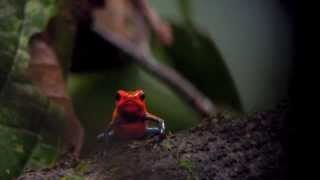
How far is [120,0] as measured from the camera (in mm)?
974

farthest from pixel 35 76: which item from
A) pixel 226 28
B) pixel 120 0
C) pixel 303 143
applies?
pixel 303 143

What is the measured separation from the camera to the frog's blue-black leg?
934 millimetres

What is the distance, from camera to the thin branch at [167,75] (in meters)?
0.97

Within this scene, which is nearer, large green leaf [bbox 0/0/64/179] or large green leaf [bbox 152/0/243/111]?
large green leaf [bbox 0/0/64/179]

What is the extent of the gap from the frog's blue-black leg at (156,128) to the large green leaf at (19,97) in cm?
15

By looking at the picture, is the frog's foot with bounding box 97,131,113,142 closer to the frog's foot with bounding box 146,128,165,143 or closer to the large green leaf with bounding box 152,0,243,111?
the frog's foot with bounding box 146,128,165,143

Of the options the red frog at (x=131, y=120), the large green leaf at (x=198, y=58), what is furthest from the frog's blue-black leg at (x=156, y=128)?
the large green leaf at (x=198, y=58)

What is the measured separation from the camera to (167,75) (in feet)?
3.25

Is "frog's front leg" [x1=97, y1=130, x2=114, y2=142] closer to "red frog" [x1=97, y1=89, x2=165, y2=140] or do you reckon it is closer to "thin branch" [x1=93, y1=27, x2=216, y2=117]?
"red frog" [x1=97, y1=89, x2=165, y2=140]

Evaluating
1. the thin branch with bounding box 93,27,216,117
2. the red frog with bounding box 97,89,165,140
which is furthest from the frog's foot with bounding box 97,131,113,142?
the thin branch with bounding box 93,27,216,117

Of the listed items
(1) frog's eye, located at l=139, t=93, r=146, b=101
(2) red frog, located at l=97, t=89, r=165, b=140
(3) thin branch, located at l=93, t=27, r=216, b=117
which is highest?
(3) thin branch, located at l=93, t=27, r=216, b=117

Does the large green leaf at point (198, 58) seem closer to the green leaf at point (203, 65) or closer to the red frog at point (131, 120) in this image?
the green leaf at point (203, 65)

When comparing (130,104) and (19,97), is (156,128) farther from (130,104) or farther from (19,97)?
(19,97)

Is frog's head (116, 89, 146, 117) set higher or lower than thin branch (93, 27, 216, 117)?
lower
